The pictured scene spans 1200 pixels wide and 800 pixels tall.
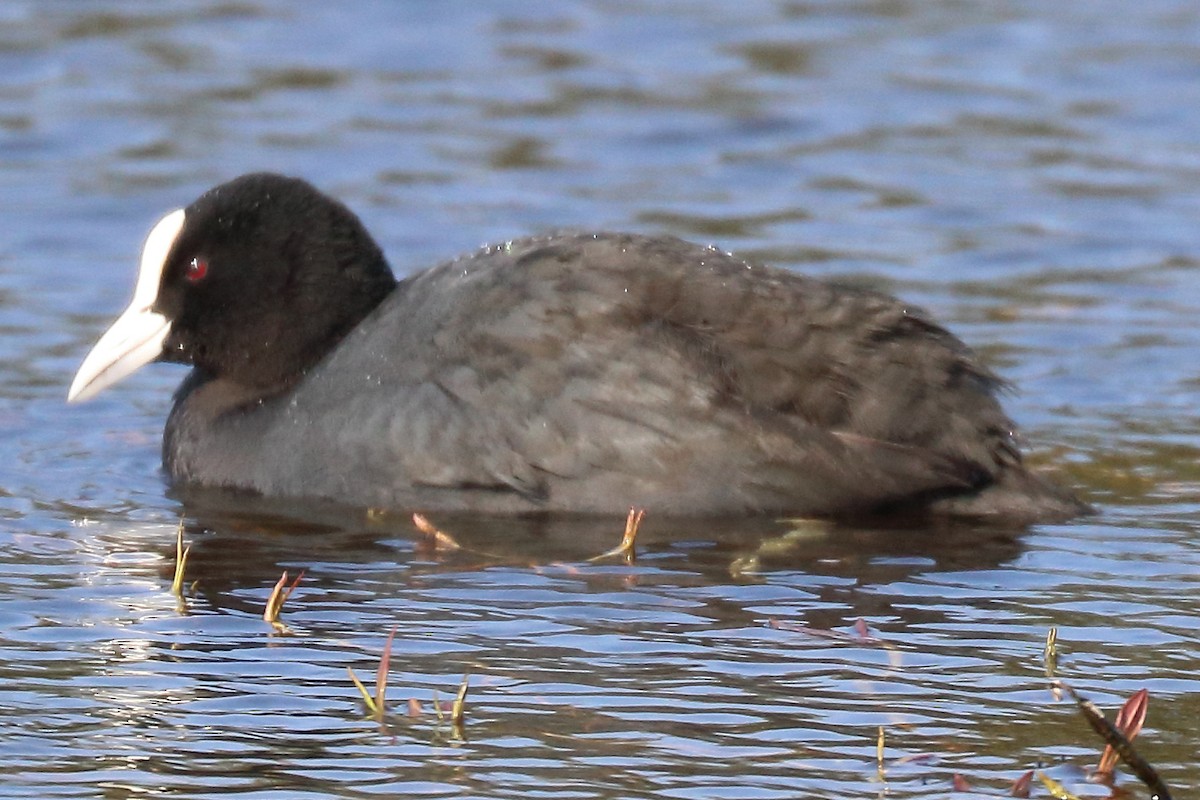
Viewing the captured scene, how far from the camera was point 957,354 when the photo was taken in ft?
19.8

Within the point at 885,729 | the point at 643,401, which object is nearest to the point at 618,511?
the point at 643,401

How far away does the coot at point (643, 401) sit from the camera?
229 inches

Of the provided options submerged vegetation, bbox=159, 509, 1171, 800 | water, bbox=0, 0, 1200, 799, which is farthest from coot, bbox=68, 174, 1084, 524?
submerged vegetation, bbox=159, 509, 1171, 800

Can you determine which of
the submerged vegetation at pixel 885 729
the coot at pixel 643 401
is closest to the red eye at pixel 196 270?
Answer: the coot at pixel 643 401

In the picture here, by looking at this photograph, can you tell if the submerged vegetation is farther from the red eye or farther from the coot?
the red eye

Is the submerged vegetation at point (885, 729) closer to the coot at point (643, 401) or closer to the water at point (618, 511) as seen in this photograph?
the water at point (618, 511)

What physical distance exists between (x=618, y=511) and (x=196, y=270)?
157cm

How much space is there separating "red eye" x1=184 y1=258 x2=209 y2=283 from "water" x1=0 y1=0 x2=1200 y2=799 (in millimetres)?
622

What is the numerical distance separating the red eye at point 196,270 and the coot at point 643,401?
0.50 metres

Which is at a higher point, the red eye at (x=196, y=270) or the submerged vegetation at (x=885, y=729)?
the red eye at (x=196, y=270)

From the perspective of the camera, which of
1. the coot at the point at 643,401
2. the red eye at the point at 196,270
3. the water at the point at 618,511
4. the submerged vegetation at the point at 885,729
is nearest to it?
the submerged vegetation at the point at 885,729

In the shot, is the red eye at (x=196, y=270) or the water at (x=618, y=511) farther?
the red eye at (x=196, y=270)

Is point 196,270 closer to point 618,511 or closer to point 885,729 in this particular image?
point 618,511

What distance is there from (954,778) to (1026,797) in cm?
13
